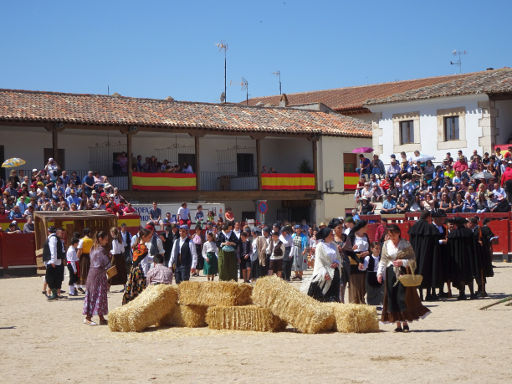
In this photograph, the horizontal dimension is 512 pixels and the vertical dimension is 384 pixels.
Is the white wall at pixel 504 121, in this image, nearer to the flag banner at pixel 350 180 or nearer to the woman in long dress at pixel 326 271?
the flag banner at pixel 350 180

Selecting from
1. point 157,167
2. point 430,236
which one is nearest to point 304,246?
point 430,236

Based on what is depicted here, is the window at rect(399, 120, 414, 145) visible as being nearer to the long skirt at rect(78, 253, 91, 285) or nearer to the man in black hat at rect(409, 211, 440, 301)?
the long skirt at rect(78, 253, 91, 285)

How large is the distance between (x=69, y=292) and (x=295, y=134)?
27.1 m

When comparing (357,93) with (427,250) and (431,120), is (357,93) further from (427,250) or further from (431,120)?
(427,250)

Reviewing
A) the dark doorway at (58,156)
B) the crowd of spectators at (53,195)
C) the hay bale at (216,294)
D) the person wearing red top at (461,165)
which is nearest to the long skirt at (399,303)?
the hay bale at (216,294)

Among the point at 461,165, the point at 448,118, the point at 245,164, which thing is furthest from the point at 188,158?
the point at 461,165

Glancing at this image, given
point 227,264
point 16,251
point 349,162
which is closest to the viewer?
point 227,264

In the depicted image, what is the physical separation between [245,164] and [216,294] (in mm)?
35461

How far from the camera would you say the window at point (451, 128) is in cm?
4066

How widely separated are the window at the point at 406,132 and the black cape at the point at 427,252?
78.9 ft

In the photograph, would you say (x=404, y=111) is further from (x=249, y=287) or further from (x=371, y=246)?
(x=249, y=287)

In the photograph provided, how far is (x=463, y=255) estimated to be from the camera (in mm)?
18641

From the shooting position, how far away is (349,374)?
9.87 m

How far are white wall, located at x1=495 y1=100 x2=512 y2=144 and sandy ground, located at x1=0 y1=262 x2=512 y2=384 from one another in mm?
24451
